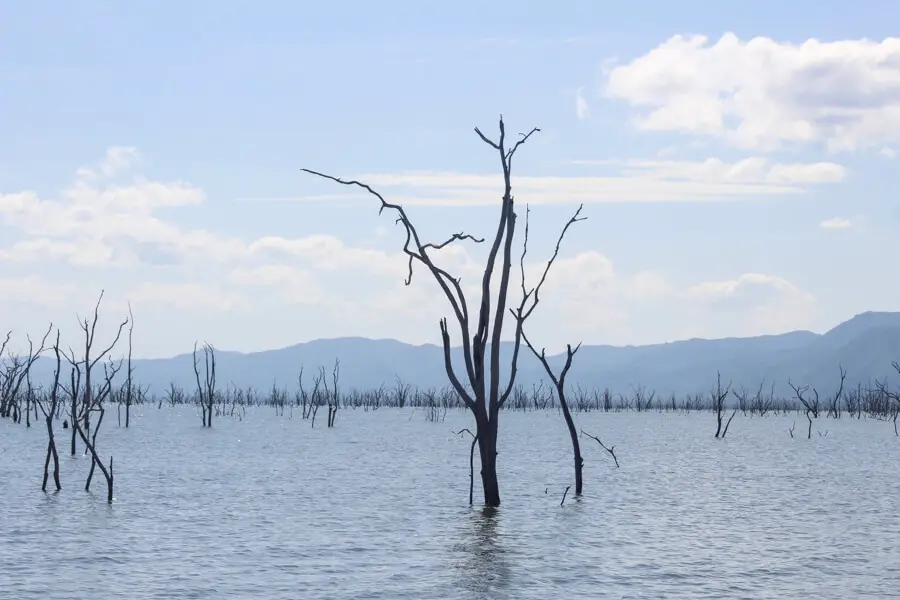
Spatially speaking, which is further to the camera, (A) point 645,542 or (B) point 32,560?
(A) point 645,542

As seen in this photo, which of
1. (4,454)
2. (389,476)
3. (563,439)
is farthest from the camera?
(563,439)

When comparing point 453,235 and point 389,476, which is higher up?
point 453,235

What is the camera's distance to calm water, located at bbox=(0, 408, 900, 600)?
1443 centimetres

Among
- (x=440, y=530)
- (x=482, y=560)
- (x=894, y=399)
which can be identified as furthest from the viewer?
(x=894, y=399)

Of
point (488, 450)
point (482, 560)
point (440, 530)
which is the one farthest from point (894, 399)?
point (482, 560)

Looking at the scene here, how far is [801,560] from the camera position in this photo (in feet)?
53.9

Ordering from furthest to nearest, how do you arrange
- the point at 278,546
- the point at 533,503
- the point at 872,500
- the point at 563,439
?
the point at 563,439 → the point at 872,500 → the point at 533,503 → the point at 278,546

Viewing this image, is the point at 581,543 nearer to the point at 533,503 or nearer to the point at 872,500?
the point at 533,503

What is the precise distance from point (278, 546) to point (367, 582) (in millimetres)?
3279

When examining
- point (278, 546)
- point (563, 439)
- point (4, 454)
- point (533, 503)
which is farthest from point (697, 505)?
point (563, 439)

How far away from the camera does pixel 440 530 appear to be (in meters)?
19.2

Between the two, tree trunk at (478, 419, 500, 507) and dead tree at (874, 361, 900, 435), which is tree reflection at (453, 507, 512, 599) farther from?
dead tree at (874, 361, 900, 435)

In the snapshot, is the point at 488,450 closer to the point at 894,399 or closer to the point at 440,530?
the point at 440,530

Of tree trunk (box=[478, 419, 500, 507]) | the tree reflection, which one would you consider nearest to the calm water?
the tree reflection
